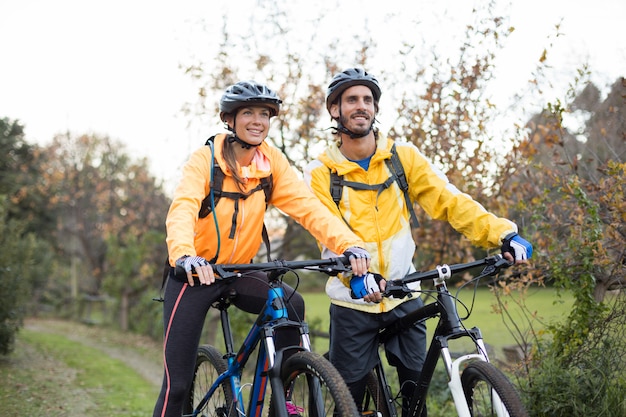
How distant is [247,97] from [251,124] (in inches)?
6.3

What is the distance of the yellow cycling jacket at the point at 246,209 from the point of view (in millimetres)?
3355

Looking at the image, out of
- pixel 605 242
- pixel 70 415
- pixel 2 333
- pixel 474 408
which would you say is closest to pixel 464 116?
pixel 605 242

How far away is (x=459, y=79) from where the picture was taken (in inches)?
251

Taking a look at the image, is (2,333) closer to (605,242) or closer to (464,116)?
(464,116)

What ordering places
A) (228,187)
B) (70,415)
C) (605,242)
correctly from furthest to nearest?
(70,415) → (605,242) → (228,187)

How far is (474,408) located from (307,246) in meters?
6.77

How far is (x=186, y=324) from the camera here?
3.55 metres

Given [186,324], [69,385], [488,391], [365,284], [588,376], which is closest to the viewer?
[488,391]

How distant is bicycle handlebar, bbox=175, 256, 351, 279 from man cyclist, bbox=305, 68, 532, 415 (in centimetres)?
40

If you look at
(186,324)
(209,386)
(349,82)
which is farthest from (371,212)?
(209,386)

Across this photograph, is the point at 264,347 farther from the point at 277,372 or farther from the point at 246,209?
the point at 246,209

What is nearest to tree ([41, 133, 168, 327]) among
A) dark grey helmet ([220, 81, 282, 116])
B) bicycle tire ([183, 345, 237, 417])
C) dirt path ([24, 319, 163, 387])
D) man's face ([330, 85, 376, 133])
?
dirt path ([24, 319, 163, 387])

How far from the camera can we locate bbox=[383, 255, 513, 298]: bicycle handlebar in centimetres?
304

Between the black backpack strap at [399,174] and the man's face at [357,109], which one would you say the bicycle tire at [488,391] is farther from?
the man's face at [357,109]
